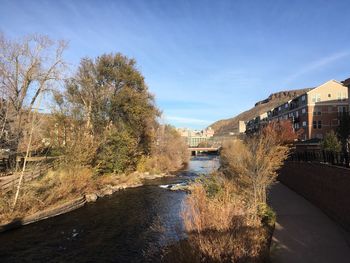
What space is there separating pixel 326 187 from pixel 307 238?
547cm

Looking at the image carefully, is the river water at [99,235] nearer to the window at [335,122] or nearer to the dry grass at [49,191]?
the dry grass at [49,191]

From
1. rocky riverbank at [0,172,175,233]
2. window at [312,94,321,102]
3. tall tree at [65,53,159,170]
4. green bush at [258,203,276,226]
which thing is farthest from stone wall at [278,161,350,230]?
window at [312,94,321,102]

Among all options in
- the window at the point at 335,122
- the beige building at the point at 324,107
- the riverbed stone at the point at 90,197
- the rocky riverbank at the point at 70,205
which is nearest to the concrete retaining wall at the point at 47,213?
the rocky riverbank at the point at 70,205

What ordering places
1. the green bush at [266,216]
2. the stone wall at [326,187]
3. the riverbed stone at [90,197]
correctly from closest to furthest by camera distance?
the stone wall at [326,187], the green bush at [266,216], the riverbed stone at [90,197]

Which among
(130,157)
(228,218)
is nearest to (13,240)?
(228,218)

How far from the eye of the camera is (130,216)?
20906 millimetres

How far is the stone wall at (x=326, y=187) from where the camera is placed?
1414 centimetres

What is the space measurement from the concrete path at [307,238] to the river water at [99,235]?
12.6ft

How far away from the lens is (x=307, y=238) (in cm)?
1266

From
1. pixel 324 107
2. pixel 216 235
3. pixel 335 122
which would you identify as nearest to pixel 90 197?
pixel 216 235

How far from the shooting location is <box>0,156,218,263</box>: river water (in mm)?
13469

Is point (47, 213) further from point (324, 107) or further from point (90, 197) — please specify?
point (324, 107)

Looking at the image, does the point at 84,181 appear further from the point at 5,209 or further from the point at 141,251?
the point at 141,251

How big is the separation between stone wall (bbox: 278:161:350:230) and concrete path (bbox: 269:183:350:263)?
50 cm
